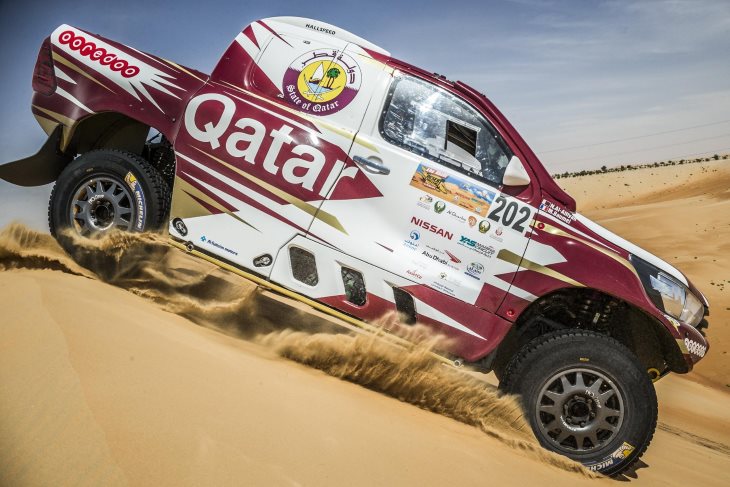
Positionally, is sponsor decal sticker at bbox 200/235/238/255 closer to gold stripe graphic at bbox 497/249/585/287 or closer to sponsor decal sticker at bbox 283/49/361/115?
sponsor decal sticker at bbox 283/49/361/115

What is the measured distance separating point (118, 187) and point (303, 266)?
4.84 ft

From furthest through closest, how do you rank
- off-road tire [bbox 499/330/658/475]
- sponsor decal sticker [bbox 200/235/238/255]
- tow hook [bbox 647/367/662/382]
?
tow hook [bbox 647/367/662/382]
sponsor decal sticker [bbox 200/235/238/255]
off-road tire [bbox 499/330/658/475]

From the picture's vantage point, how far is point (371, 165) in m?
4.30

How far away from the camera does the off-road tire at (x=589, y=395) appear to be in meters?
4.04

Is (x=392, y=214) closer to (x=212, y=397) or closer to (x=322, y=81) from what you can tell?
(x=322, y=81)

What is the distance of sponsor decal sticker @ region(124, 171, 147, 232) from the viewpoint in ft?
15.0

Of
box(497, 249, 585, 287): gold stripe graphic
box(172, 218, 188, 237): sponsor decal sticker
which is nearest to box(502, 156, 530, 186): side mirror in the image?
box(497, 249, 585, 287): gold stripe graphic

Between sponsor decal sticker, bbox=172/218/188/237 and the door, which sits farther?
sponsor decal sticker, bbox=172/218/188/237

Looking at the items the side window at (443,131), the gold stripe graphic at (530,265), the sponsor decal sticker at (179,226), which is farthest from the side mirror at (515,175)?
the sponsor decal sticker at (179,226)

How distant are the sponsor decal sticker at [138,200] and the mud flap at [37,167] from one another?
0.72 meters

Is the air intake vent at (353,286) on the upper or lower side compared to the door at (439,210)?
lower

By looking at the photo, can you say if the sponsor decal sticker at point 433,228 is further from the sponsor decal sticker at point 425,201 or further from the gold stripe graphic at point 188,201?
the gold stripe graphic at point 188,201

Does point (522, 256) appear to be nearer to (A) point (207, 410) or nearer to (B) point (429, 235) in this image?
(B) point (429, 235)

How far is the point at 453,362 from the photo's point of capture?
14.1 ft
